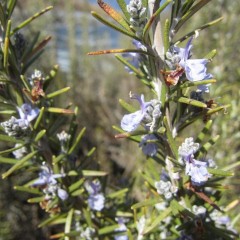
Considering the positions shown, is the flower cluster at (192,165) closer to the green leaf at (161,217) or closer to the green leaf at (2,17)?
the green leaf at (161,217)

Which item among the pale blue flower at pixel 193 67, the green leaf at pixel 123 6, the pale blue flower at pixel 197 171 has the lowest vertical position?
the pale blue flower at pixel 197 171

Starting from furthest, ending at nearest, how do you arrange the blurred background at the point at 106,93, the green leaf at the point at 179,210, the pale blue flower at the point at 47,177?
the blurred background at the point at 106,93
the pale blue flower at the point at 47,177
the green leaf at the point at 179,210

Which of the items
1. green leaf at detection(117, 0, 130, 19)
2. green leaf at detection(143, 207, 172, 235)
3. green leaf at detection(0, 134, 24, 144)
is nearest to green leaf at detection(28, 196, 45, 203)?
green leaf at detection(0, 134, 24, 144)

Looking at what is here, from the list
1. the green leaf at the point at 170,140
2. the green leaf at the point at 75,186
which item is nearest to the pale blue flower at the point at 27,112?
the green leaf at the point at 75,186

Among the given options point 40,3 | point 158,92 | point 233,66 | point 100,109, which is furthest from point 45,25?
point 158,92

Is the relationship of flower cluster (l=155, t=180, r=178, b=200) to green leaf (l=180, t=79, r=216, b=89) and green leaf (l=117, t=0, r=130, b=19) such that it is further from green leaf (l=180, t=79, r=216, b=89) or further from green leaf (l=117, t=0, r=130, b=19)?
green leaf (l=117, t=0, r=130, b=19)

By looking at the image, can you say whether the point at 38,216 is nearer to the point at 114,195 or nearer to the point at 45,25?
the point at 114,195

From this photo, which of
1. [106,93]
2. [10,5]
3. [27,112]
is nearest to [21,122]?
[27,112]
